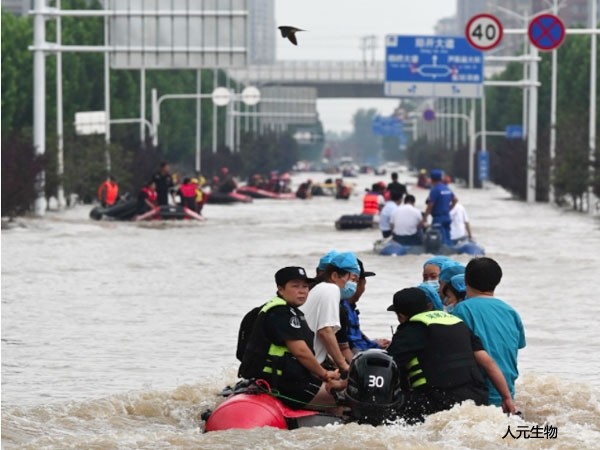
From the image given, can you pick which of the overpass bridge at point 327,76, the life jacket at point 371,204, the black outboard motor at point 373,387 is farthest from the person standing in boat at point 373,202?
the overpass bridge at point 327,76

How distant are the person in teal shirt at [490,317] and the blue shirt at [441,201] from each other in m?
19.8

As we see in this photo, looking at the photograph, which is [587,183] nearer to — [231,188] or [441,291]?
[231,188]

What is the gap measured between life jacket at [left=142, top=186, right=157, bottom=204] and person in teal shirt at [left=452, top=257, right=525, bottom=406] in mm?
36091

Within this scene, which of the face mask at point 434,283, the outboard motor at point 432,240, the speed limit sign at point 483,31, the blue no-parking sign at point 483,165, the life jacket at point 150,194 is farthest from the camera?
the blue no-parking sign at point 483,165

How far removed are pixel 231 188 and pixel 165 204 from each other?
19.9 metres

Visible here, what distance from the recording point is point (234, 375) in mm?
15680

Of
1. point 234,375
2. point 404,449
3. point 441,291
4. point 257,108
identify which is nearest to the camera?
point 404,449

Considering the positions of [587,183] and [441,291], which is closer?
[441,291]

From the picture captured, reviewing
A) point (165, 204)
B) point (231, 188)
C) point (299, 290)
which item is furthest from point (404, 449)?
point (231, 188)

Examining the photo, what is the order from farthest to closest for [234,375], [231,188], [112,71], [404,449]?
[112,71], [231,188], [234,375], [404,449]

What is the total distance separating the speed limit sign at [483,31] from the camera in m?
42.5

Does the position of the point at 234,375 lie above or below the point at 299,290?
below

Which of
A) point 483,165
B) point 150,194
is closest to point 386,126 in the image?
point 483,165

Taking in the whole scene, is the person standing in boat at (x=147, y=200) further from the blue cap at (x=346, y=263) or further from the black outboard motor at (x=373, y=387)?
the black outboard motor at (x=373, y=387)
